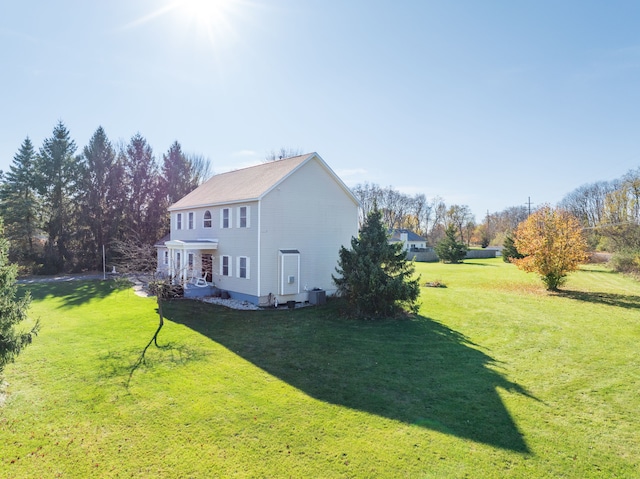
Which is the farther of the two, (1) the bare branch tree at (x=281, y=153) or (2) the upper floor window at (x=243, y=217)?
(1) the bare branch tree at (x=281, y=153)

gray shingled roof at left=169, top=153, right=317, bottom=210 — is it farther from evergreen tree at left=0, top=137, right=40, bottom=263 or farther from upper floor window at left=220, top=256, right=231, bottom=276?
evergreen tree at left=0, top=137, right=40, bottom=263

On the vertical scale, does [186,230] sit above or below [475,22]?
below

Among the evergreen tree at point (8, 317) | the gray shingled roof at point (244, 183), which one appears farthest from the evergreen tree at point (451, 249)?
the evergreen tree at point (8, 317)

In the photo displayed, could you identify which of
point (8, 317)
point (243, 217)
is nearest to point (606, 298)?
point (243, 217)

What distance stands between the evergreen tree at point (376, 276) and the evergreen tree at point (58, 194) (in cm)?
2966

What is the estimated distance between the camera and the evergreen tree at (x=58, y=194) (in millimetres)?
30703

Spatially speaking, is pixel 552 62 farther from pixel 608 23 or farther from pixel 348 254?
pixel 348 254

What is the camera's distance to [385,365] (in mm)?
8891

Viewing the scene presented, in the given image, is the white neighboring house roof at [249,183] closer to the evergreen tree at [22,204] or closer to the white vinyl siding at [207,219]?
the white vinyl siding at [207,219]

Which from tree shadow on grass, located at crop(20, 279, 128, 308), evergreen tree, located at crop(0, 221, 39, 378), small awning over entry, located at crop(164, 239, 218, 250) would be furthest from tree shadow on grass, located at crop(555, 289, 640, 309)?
tree shadow on grass, located at crop(20, 279, 128, 308)

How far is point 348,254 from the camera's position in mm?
15148

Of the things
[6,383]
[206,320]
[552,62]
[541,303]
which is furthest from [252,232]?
[552,62]

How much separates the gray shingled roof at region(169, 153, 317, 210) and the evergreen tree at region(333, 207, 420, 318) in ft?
17.4

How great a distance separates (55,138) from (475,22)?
37.1m
